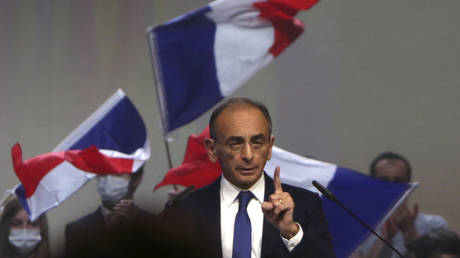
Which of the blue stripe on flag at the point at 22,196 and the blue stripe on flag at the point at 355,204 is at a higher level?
the blue stripe on flag at the point at 22,196

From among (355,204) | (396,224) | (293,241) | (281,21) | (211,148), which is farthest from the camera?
(281,21)

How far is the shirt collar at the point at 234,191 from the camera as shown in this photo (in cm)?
176

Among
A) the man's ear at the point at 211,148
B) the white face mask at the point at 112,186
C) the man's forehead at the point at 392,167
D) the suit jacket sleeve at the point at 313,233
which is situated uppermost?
the man's ear at the point at 211,148

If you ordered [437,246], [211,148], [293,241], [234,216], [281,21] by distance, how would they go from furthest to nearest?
[281,21] → [437,246] → [211,148] → [234,216] → [293,241]

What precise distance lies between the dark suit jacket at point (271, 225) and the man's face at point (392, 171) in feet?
5.70

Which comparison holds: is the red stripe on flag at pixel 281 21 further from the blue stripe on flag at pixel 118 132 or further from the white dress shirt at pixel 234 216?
the white dress shirt at pixel 234 216

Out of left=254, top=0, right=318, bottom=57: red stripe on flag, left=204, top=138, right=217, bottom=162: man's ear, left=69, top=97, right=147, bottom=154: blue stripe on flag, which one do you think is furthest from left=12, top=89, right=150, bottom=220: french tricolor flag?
left=204, top=138, right=217, bottom=162: man's ear

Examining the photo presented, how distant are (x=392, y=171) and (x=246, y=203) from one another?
192 centimetres

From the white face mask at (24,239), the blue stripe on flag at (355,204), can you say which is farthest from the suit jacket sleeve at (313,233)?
the white face mask at (24,239)

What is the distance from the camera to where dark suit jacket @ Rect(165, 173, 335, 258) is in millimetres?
1635

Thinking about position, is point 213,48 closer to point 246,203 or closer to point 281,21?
point 281,21

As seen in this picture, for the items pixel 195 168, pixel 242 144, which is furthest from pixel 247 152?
pixel 195 168

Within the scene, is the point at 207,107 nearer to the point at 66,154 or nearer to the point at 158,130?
the point at 66,154

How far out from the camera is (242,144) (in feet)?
5.84
